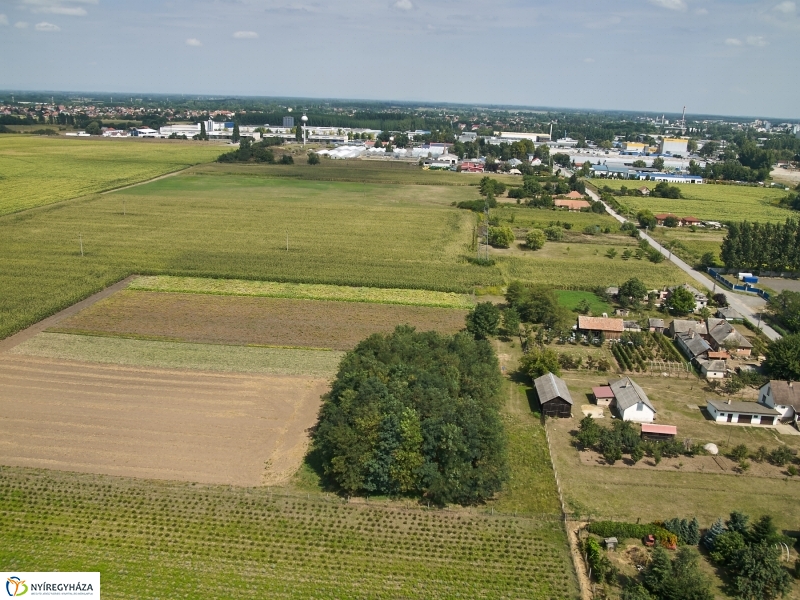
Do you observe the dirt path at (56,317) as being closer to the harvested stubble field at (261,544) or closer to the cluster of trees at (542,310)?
the harvested stubble field at (261,544)

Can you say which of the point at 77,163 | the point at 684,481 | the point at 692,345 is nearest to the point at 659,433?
the point at 684,481

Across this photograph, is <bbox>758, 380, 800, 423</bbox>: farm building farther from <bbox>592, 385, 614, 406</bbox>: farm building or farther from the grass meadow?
the grass meadow

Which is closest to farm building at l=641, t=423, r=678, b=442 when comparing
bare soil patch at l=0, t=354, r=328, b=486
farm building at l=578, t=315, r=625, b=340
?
farm building at l=578, t=315, r=625, b=340

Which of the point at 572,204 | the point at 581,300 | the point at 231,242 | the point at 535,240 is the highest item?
the point at 572,204

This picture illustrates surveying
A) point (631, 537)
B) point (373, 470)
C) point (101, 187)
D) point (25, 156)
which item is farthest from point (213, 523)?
point (25, 156)

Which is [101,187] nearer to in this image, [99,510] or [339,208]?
[339,208]

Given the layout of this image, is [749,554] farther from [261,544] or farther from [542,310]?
[542,310]
